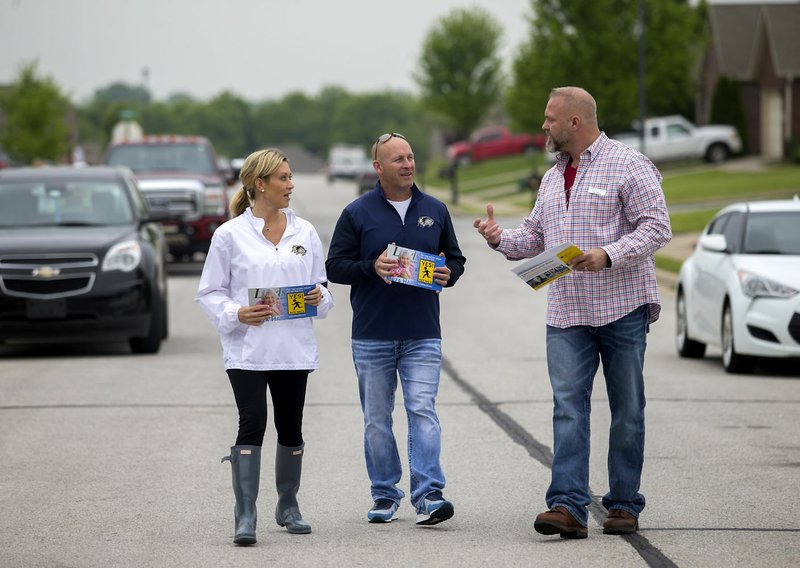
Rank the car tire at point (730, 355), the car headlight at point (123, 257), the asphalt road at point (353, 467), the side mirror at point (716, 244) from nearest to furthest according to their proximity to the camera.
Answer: the asphalt road at point (353, 467)
the car tire at point (730, 355)
the side mirror at point (716, 244)
the car headlight at point (123, 257)

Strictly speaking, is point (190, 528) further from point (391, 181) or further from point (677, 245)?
point (677, 245)

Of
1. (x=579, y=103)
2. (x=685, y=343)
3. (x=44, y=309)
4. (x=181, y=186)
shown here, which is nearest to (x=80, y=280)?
(x=44, y=309)

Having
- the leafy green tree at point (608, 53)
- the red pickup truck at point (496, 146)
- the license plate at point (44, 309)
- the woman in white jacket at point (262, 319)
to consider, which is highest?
the leafy green tree at point (608, 53)

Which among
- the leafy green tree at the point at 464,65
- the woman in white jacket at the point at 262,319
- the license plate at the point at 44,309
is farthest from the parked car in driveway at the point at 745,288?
the leafy green tree at the point at 464,65

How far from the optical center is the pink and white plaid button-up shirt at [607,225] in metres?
6.82

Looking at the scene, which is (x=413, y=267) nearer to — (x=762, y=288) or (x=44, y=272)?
(x=762, y=288)

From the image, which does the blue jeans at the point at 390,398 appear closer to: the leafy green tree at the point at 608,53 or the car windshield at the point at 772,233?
the car windshield at the point at 772,233

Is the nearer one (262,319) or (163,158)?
(262,319)

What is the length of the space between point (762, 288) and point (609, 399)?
654 cm

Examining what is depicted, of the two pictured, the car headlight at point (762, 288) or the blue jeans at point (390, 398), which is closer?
the blue jeans at point (390, 398)

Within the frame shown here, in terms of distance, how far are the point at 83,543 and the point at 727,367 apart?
7.91 metres

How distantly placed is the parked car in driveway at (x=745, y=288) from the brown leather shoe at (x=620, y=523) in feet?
20.9

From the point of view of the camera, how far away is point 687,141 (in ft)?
182

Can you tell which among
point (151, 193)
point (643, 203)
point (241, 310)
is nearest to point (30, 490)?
point (241, 310)
